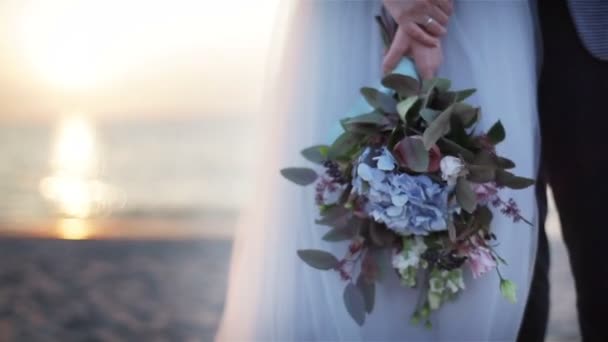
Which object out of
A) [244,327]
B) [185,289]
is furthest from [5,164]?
[244,327]

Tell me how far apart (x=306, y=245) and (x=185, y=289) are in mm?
1652

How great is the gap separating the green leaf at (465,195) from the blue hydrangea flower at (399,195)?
2 cm

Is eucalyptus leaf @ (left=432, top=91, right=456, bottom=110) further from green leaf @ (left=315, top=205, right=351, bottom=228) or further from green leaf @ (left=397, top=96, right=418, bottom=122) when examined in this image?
green leaf @ (left=315, top=205, right=351, bottom=228)

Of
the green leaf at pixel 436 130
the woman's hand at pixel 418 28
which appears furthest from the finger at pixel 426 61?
the green leaf at pixel 436 130

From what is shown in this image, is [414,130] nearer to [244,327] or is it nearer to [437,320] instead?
[437,320]

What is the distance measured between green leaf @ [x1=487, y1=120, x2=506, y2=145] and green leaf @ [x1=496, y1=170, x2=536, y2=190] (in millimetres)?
45

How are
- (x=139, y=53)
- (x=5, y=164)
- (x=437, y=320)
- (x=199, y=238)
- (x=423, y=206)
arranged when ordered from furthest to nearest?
1. (x=139, y=53)
2. (x=5, y=164)
3. (x=199, y=238)
4. (x=437, y=320)
5. (x=423, y=206)

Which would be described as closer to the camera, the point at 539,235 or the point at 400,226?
the point at 400,226

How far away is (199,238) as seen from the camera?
4.21m

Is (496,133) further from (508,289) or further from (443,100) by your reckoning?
(508,289)

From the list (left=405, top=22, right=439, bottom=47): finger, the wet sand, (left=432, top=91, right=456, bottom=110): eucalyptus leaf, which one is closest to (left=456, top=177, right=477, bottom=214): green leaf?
(left=432, top=91, right=456, bottom=110): eucalyptus leaf

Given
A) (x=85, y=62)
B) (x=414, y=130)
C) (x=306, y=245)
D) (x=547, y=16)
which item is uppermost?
(x=85, y=62)

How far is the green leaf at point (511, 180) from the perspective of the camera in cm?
142

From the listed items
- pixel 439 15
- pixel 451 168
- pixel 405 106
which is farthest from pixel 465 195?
pixel 439 15
